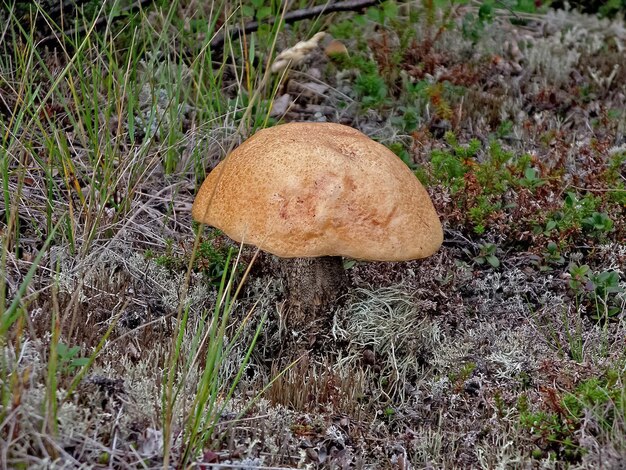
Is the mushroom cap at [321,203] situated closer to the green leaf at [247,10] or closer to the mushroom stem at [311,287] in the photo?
the mushroom stem at [311,287]

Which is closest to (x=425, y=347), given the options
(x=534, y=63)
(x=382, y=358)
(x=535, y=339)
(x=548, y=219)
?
(x=382, y=358)

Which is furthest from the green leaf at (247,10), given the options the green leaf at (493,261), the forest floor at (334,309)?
the green leaf at (493,261)

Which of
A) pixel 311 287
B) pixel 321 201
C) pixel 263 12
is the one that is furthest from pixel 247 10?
pixel 321 201

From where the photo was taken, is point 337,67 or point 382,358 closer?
point 382,358

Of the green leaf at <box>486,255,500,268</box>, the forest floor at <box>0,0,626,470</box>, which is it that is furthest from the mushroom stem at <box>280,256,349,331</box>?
the green leaf at <box>486,255,500,268</box>

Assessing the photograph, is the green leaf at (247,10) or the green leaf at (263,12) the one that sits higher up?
the green leaf at (263,12)

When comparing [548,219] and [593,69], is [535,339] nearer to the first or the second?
[548,219]
